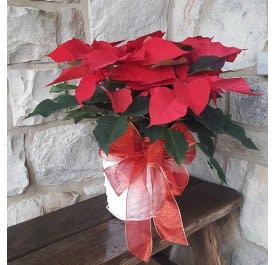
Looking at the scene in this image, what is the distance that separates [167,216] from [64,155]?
12.9 inches

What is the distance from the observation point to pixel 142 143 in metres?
0.58

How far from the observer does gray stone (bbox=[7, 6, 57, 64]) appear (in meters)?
0.67

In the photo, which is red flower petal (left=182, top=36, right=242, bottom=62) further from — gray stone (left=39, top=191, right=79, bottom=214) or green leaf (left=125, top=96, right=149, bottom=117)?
gray stone (left=39, top=191, right=79, bottom=214)

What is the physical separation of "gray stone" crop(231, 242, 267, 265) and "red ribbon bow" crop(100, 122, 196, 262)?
0.98ft

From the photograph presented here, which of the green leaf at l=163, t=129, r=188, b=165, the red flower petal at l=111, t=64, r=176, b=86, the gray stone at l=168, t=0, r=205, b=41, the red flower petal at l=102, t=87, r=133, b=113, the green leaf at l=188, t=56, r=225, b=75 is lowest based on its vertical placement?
the green leaf at l=163, t=129, r=188, b=165

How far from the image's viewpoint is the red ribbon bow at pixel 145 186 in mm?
567

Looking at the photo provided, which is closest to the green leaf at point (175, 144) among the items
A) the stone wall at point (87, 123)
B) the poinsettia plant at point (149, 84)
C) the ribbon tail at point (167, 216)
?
the poinsettia plant at point (149, 84)

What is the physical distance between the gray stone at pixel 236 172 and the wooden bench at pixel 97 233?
1.0 inches

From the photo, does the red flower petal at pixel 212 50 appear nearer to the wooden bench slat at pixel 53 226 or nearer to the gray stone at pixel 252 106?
the gray stone at pixel 252 106

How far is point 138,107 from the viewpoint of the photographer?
1.68ft

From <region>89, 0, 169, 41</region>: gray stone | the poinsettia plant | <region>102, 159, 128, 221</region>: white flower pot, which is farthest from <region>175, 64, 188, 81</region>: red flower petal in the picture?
<region>89, 0, 169, 41</region>: gray stone

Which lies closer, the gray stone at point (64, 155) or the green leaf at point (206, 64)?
the green leaf at point (206, 64)
